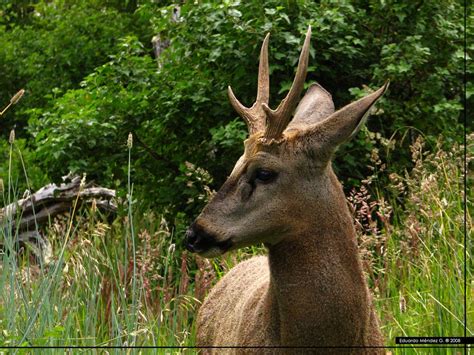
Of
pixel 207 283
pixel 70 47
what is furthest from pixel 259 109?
pixel 70 47

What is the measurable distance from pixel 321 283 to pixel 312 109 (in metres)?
1.04

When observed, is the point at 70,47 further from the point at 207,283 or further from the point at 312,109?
the point at 312,109

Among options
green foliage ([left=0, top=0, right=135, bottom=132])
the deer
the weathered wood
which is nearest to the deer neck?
the deer

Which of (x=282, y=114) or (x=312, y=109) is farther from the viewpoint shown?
(x=312, y=109)

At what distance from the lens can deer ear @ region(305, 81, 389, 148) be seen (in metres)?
4.07

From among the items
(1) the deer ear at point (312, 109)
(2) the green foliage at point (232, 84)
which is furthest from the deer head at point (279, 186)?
(2) the green foliage at point (232, 84)

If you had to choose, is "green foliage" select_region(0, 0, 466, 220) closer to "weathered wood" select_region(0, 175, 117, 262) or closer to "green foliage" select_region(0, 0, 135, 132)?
"weathered wood" select_region(0, 175, 117, 262)

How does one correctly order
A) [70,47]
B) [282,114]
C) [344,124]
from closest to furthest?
[344,124], [282,114], [70,47]

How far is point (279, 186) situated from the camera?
4230 mm

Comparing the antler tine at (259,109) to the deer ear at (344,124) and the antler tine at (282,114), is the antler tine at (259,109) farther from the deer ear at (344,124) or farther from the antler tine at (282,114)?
the deer ear at (344,124)

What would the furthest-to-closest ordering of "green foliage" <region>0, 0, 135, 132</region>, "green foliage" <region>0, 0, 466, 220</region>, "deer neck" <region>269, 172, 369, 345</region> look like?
"green foliage" <region>0, 0, 135, 132</region> < "green foliage" <region>0, 0, 466, 220</region> < "deer neck" <region>269, 172, 369, 345</region>

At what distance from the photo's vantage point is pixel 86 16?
44.3ft

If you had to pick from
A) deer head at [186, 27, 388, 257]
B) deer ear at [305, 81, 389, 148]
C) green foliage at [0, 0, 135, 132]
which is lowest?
deer head at [186, 27, 388, 257]

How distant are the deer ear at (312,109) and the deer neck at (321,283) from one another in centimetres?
56
